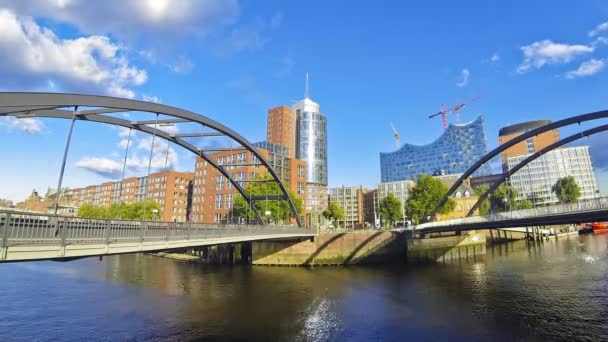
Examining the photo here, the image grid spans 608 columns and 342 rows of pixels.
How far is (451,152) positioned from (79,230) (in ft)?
640

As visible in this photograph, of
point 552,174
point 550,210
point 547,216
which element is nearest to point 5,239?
point 547,216

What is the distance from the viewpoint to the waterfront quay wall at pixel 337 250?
5122cm

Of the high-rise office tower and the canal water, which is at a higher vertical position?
the high-rise office tower

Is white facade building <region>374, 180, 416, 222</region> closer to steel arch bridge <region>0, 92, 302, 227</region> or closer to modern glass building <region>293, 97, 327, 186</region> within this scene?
modern glass building <region>293, 97, 327, 186</region>

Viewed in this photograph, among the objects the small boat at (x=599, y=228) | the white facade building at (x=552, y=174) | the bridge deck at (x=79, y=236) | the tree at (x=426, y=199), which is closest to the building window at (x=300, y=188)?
the tree at (x=426, y=199)

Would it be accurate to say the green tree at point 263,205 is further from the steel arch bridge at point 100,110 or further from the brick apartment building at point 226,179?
the steel arch bridge at point 100,110

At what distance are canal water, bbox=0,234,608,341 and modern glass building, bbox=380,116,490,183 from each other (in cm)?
14997

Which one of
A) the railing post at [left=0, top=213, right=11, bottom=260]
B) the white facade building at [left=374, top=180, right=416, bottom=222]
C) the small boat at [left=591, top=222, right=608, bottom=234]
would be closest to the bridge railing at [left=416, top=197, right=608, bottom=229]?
the railing post at [left=0, top=213, right=11, bottom=260]

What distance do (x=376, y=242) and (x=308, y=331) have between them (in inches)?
1334

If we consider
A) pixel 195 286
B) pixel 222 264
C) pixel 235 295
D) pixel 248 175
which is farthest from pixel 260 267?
pixel 248 175

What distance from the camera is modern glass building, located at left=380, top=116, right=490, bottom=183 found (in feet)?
603

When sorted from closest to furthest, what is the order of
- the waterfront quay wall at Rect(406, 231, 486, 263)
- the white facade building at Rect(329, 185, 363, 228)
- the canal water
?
1. the canal water
2. the waterfront quay wall at Rect(406, 231, 486, 263)
3. the white facade building at Rect(329, 185, 363, 228)

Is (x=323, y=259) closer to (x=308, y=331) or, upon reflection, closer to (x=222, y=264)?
(x=222, y=264)

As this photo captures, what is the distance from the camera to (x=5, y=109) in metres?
14.0
